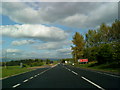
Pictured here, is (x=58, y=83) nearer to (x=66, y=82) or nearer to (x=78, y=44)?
(x=66, y=82)

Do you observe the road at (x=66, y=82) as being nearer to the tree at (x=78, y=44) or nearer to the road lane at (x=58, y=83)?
the road lane at (x=58, y=83)

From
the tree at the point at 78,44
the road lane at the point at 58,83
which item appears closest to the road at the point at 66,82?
the road lane at the point at 58,83

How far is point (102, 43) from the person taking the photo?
5703cm

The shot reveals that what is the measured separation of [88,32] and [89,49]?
7459 mm

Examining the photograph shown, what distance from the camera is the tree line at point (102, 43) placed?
129 ft

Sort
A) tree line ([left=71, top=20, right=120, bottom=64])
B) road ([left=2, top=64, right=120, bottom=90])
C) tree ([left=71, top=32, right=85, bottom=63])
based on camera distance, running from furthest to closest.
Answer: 1. tree ([left=71, top=32, right=85, bottom=63])
2. tree line ([left=71, top=20, right=120, bottom=64])
3. road ([left=2, top=64, right=120, bottom=90])

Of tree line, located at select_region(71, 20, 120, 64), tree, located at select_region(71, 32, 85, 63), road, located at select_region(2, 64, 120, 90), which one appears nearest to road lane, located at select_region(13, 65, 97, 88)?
road, located at select_region(2, 64, 120, 90)

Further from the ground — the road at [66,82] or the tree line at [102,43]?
the tree line at [102,43]

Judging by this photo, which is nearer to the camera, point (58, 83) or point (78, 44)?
point (58, 83)

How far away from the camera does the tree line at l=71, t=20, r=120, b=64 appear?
1551 inches

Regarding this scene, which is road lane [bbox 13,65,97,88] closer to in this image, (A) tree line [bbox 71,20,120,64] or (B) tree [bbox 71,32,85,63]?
(A) tree line [bbox 71,20,120,64]

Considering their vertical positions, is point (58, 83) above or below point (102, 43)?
below

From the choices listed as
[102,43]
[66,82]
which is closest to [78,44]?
[102,43]

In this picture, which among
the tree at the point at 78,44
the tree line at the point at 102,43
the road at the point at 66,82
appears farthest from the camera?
the tree at the point at 78,44
